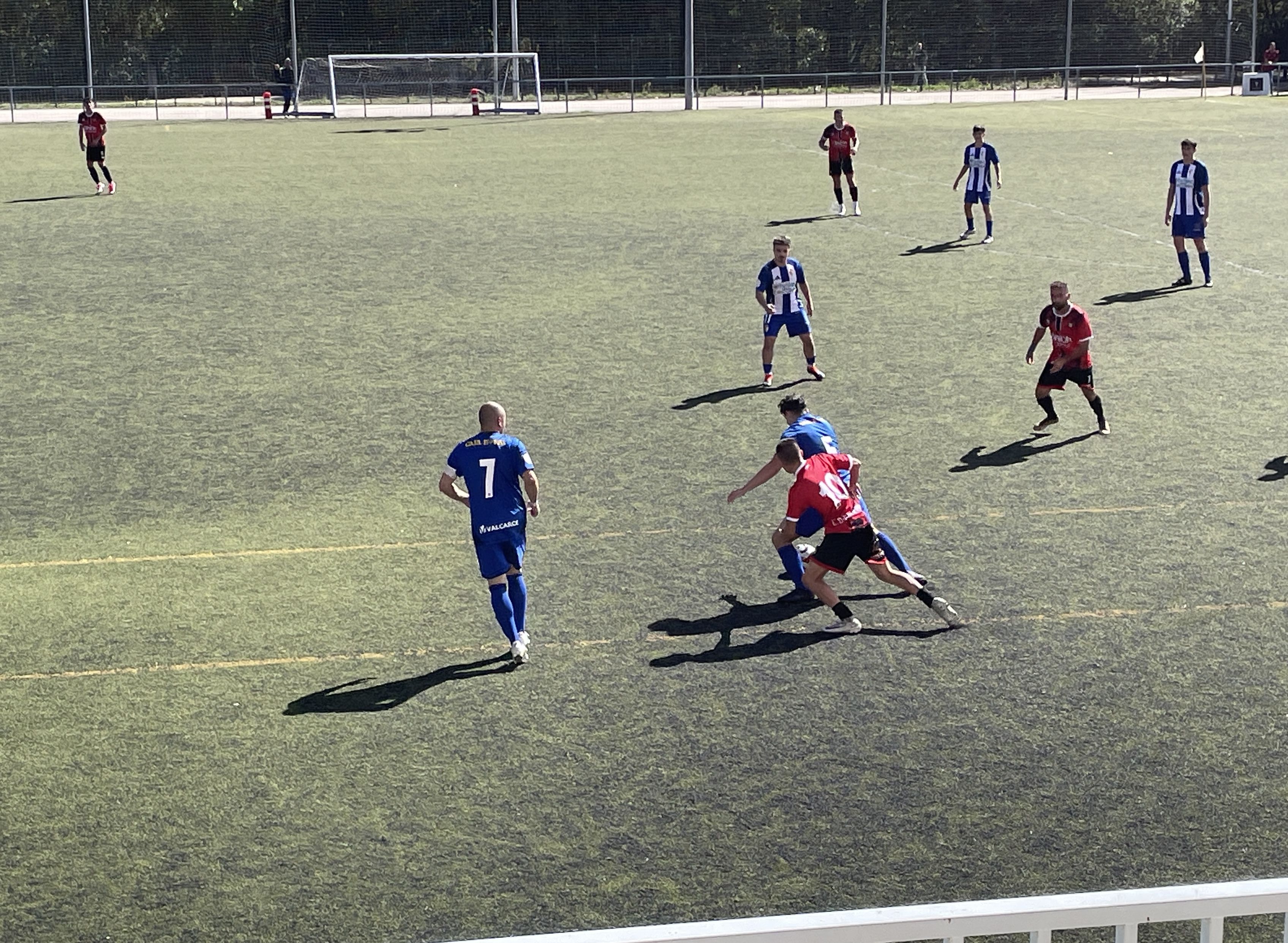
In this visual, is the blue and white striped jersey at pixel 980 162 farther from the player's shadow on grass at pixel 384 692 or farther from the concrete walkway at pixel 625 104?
the concrete walkway at pixel 625 104

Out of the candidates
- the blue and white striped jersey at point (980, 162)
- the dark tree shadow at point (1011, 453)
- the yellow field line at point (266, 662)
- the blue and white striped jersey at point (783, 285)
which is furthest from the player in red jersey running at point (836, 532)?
the blue and white striped jersey at point (980, 162)

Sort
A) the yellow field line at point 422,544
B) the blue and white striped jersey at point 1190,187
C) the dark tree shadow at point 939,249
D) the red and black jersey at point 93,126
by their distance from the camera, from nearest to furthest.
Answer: the yellow field line at point 422,544
the blue and white striped jersey at point 1190,187
the dark tree shadow at point 939,249
the red and black jersey at point 93,126

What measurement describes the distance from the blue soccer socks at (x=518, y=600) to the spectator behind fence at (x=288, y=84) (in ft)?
148

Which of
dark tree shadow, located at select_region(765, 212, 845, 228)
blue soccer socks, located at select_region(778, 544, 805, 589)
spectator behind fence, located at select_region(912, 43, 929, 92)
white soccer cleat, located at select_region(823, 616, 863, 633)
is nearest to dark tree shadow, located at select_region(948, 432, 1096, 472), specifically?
blue soccer socks, located at select_region(778, 544, 805, 589)

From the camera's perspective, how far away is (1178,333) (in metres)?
21.9

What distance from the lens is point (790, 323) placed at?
1930 centimetres

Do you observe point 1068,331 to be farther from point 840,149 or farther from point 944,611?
point 840,149

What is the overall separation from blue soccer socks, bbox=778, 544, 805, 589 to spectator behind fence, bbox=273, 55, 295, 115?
44.5 metres

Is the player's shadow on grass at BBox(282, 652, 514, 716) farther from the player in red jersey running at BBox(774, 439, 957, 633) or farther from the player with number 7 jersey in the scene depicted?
the player in red jersey running at BBox(774, 439, 957, 633)

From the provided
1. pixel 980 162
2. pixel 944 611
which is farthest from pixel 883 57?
pixel 944 611

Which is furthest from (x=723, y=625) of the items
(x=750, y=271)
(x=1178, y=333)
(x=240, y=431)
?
(x=750, y=271)

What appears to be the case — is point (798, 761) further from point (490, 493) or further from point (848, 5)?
point (848, 5)

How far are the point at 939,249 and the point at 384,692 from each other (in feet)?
65.0

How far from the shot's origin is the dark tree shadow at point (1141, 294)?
23909mm
